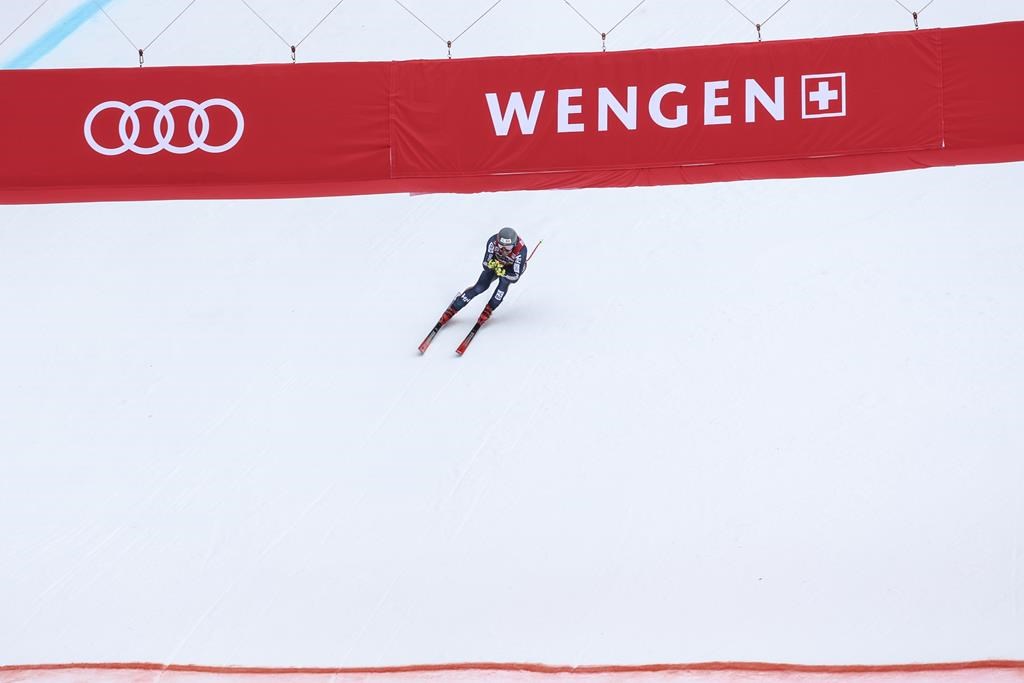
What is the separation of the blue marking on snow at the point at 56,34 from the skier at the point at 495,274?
8.79 m

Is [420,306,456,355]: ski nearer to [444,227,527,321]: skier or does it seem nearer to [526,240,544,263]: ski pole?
[444,227,527,321]: skier

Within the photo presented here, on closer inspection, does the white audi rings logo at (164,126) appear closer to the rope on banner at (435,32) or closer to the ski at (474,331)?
the rope on banner at (435,32)

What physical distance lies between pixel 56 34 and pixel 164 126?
15.6 feet

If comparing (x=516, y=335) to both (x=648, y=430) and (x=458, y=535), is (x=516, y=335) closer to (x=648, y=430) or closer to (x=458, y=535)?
(x=648, y=430)

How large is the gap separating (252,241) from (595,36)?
5.75m

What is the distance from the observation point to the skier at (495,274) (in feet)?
36.0

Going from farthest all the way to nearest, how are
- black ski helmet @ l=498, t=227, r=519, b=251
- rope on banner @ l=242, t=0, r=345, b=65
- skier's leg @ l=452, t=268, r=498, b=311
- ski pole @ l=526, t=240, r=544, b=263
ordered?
rope on banner @ l=242, t=0, r=345, b=65 < ski pole @ l=526, t=240, r=544, b=263 < skier's leg @ l=452, t=268, r=498, b=311 < black ski helmet @ l=498, t=227, r=519, b=251

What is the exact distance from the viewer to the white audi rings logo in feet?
44.9

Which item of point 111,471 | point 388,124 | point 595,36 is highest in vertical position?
point 595,36

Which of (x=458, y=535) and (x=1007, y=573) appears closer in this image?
(x=1007, y=573)

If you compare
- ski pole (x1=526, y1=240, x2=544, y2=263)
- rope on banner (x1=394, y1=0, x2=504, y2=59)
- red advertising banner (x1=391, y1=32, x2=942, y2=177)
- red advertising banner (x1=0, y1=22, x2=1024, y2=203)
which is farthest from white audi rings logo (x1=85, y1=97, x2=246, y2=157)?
ski pole (x1=526, y1=240, x2=544, y2=263)

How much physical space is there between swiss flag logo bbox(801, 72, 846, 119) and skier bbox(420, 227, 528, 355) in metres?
4.21

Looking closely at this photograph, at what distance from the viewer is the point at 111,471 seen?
32.2ft

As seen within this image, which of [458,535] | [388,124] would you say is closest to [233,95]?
[388,124]
